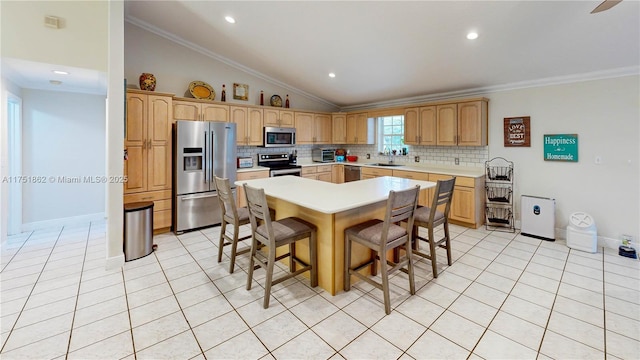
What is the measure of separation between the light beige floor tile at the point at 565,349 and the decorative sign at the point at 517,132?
10.8 feet

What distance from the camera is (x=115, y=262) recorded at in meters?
3.14

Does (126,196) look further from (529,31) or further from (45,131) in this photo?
(529,31)

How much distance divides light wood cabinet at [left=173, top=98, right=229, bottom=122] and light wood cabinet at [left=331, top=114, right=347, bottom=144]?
9.07 feet

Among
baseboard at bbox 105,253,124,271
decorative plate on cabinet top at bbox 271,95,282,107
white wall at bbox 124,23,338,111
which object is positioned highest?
white wall at bbox 124,23,338,111

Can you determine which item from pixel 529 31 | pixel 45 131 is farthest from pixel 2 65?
pixel 529 31

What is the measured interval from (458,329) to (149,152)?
4.38m

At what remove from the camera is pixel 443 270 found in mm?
3076

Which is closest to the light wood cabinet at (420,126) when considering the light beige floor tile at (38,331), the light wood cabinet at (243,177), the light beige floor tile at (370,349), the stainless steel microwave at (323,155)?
the stainless steel microwave at (323,155)

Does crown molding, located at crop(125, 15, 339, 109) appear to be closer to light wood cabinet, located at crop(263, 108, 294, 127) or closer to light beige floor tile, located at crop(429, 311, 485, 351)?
light wood cabinet, located at crop(263, 108, 294, 127)

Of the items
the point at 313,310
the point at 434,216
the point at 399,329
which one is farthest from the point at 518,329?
the point at 313,310

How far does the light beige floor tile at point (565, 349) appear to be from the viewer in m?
1.86

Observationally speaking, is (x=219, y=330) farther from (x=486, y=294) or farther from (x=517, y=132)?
(x=517, y=132)

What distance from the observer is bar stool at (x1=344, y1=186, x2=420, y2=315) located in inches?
90.0

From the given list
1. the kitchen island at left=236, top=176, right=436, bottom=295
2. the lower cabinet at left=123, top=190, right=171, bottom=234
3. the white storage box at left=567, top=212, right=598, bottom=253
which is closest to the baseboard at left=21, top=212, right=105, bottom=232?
the lower cabinet at left=123, top=190, right=171, bottom=234
